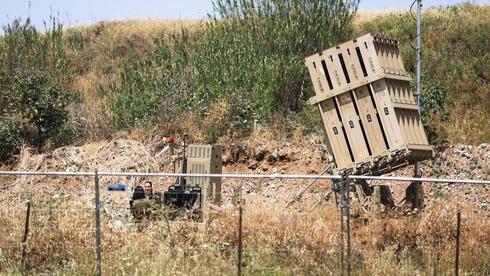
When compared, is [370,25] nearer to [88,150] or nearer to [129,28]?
[129,28]

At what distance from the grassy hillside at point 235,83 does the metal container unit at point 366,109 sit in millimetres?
7512

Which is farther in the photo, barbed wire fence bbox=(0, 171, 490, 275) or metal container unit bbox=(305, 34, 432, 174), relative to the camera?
metal container unit bbox=(305, 34, 432, 174)

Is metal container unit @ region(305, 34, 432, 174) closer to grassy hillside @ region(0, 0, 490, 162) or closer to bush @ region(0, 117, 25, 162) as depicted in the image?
grassy hillside @ region(0, 0, 490, 162)

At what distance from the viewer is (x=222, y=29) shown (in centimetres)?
3022

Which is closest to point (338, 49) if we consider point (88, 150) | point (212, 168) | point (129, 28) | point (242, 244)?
point (212, 168)

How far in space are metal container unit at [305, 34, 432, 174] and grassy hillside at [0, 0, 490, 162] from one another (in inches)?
296

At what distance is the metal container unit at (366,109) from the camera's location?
47.4 ft

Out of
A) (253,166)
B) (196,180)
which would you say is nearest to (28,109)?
(253,166)

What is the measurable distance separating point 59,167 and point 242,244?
1327 centimetres

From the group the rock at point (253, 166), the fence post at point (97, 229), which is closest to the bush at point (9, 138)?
the rock at point (253, 166)

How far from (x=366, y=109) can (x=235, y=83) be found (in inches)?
484

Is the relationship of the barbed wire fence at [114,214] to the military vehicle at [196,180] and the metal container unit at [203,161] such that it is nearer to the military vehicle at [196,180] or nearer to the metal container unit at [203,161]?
the military vehicle at [196,180]

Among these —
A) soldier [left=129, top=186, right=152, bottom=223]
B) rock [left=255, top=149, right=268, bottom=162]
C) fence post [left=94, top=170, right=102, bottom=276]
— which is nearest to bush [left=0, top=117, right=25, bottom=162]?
rock [left=255, top=149, right=268, bottom=162]

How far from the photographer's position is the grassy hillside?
24.5 m
